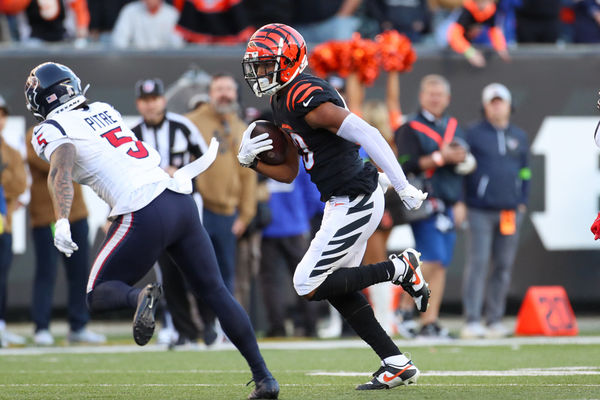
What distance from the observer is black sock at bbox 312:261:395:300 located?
5.65 metres

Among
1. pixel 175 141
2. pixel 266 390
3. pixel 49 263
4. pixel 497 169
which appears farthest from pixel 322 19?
pixel 266 390

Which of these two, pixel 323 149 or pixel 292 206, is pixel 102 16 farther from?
pixel 323 149

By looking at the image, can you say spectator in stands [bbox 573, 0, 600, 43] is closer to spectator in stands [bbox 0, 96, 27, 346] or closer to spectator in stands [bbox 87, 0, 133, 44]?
spectator in stands [bbox 87, 0, 133, 44]

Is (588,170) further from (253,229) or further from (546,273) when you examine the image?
(253,229)

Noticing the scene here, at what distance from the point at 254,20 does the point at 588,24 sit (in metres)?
3.88

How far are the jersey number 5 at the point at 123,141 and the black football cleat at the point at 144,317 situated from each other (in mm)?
836

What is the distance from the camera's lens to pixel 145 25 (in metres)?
11.7

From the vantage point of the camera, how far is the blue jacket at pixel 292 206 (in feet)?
33.9

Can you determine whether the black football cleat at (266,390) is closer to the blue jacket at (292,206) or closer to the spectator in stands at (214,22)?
the blue jacket at (292,206)

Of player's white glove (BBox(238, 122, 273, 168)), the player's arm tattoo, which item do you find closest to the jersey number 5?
the player's arm tattoo

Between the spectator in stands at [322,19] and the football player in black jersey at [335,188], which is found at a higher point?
the spectator in stands at [322,19]

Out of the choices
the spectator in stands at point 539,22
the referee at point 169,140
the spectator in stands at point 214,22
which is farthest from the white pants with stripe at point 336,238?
the spectator in stands at point 539,22

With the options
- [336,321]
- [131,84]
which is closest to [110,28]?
[131,84]

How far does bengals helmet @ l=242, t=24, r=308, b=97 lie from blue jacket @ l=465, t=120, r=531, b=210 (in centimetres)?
484
